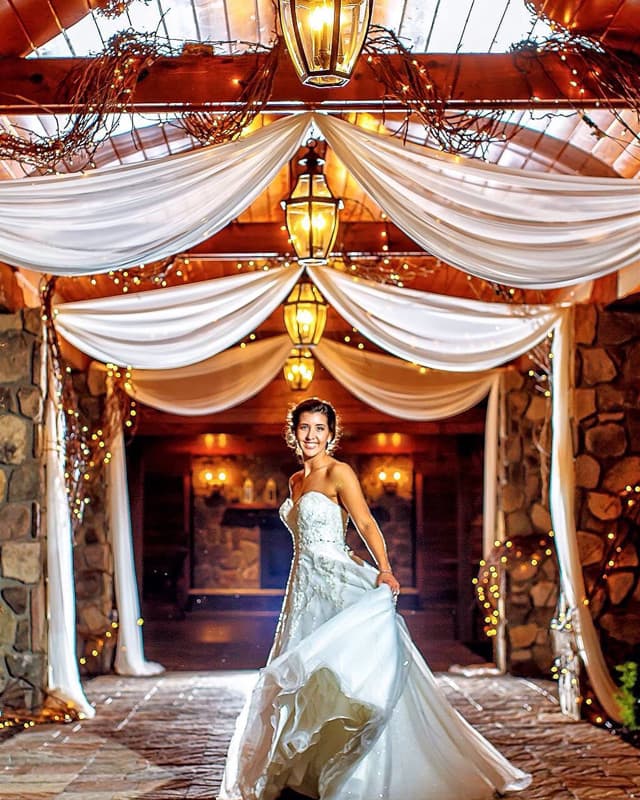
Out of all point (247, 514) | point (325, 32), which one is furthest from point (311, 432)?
point (247, 514)

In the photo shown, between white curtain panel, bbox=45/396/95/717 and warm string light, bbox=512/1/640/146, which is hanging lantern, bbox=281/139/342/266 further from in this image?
white curtain panel, bbox=45/396/95/717

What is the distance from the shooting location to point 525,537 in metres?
8.79

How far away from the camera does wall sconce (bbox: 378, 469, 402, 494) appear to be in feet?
50.2

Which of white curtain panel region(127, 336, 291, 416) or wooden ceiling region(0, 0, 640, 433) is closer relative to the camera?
wooden ceiling region(0, 0, 640, 433)

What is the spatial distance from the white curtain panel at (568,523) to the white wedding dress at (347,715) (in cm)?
171

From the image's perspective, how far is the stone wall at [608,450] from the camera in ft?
22.3

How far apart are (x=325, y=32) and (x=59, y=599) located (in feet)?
15.0

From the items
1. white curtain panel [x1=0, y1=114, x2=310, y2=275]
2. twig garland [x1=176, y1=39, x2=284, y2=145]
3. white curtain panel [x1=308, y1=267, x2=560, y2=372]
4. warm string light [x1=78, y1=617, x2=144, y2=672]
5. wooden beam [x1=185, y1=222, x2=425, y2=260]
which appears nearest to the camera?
white curtain panel [x1=0, y1=114, x2=310, y2=275]

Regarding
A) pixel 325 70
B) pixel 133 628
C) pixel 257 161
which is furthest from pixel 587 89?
pixel 133 628

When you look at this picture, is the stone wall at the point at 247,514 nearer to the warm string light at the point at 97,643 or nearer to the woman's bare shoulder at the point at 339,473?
the warm string light at the point at 97,643

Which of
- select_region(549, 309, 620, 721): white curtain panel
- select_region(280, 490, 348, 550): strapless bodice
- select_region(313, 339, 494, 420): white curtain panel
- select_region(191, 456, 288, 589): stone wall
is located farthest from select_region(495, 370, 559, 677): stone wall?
select_region(191, 456, 288, 589): stone wall

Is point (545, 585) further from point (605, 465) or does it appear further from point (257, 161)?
point (257, 161)

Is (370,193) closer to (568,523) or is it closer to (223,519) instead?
(568,523)

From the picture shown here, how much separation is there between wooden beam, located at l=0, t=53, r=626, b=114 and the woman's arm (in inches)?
62.9
